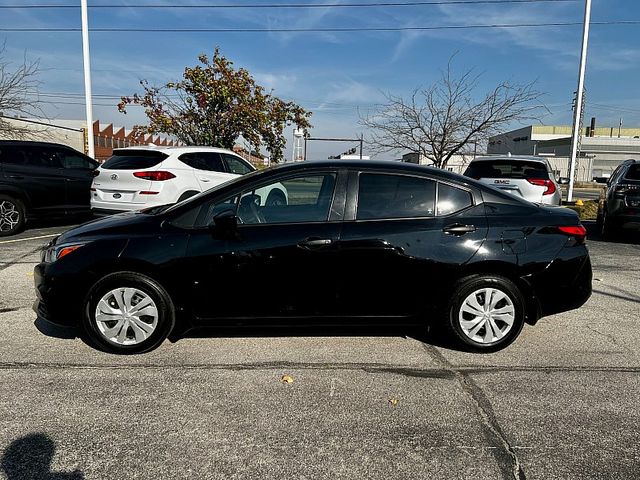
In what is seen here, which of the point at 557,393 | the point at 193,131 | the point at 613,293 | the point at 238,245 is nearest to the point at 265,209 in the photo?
the point at 238,245

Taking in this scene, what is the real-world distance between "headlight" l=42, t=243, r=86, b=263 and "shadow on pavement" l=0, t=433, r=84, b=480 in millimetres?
1551

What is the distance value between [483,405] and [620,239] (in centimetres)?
864

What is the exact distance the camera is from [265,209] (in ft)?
13.3

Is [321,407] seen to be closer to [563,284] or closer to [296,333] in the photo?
[296,333]

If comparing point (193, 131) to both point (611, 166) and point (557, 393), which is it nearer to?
point (557, 393)

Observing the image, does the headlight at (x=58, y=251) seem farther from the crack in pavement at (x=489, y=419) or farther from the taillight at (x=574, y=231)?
the taillight at (x=574, y=231)

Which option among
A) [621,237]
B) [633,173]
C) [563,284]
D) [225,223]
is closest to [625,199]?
[633,173]

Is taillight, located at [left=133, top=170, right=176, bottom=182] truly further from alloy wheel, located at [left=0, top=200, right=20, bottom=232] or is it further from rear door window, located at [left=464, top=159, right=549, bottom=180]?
rear door window, located at [left=464, top=159, right=549, bottom=180]

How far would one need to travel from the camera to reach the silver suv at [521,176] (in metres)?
8.59

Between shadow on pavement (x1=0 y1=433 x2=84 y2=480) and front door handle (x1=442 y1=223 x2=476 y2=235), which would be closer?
shadow on pavement (x1=0 y1=433 x2=84 y2=480)

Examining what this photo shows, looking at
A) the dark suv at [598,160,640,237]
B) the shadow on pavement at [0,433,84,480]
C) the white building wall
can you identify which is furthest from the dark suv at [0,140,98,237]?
the white building wall

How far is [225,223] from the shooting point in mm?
3812

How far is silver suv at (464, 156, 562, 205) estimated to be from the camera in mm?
8594

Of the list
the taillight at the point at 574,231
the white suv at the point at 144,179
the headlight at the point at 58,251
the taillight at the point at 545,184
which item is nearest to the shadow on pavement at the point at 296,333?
the headlight at the point at 58,251
